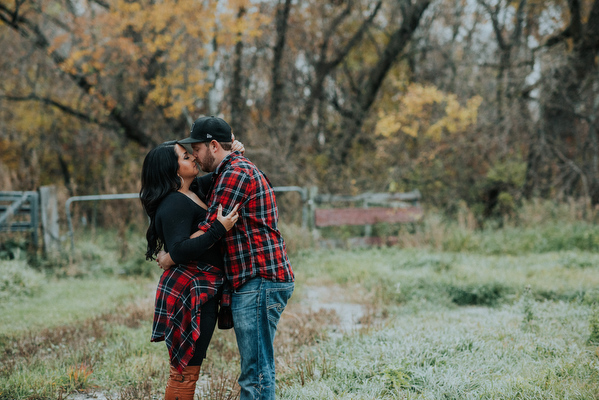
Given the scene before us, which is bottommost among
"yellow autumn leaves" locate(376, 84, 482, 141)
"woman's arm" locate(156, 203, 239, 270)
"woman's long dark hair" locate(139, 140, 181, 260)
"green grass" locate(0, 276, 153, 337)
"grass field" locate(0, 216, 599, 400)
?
"green grass" locate(0, 276, 153, 337)

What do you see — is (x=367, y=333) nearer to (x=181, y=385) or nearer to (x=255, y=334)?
(x=255, y=334)

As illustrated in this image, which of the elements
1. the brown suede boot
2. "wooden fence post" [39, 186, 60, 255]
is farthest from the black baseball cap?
"wooden fence post" [39, 186, 60, 255]

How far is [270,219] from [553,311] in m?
3.93

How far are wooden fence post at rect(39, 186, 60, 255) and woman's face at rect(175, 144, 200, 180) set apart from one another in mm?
7301

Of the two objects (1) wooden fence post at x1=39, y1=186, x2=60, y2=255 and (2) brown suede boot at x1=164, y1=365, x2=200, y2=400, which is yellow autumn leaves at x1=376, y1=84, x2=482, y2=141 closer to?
(1) wooden fence post at x1=39, y1=186, x2=60, y2=255

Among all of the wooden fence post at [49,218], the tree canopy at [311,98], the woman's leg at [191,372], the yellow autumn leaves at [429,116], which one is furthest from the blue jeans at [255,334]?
the yellow autumn leaves at [429,116]

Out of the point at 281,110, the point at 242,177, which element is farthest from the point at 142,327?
the point at 281,110

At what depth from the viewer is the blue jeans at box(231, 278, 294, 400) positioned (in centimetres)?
286

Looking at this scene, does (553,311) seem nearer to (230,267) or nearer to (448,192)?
(230,267)

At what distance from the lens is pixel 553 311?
5297 mm

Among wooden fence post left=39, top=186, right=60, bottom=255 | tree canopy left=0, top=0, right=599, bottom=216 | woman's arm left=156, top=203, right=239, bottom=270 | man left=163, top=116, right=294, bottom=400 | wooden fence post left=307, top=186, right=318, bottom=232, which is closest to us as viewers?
woman's arm left=156, top=203, right=239, bottom=270

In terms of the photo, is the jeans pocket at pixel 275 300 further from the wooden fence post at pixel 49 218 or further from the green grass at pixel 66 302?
the wooden fence post at pixel 49 218

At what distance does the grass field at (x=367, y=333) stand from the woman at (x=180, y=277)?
73 centimetres

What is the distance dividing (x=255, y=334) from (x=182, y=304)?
476 millimetres
